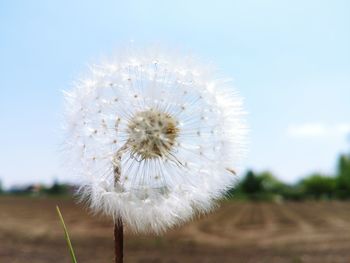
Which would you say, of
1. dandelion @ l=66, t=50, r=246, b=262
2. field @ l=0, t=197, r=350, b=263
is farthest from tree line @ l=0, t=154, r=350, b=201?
dandelion @ l=66, t=50, r=246, b=262

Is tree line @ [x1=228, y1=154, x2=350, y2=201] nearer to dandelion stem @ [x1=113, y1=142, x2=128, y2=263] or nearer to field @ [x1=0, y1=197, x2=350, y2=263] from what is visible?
field @ [x1=0, y1=197, x2=350, y2=263]

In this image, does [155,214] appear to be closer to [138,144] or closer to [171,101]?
[138,144]

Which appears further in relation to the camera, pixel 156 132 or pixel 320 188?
pixel 320 188

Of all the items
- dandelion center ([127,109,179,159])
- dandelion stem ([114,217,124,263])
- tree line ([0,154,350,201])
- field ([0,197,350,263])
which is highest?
dandelion center ([127,109,179,159])

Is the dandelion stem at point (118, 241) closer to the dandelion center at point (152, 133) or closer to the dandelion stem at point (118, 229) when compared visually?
the dandelion stem at point (118, 229)

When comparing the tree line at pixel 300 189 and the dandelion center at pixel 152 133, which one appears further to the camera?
the tree line at pixel 300 189

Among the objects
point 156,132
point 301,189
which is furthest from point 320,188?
point 156,132

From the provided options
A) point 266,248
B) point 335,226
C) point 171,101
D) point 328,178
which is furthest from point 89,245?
point 328,178

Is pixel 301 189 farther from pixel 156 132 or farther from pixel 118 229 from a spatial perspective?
pixel 118 229

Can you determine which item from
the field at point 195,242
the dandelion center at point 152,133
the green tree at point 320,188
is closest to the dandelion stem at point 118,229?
the dandelion center at point 152,133
